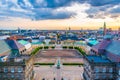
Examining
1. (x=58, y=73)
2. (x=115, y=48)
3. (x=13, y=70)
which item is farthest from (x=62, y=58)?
(x=13, y=70)

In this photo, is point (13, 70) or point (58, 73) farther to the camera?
point (58, 73)

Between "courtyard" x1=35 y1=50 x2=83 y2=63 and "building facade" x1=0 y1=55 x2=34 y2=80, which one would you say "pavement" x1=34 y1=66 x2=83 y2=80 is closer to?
"courtyard" x1=35 y1=50 x2=83 y2=63

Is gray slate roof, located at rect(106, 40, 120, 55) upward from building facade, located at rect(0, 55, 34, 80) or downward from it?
upward

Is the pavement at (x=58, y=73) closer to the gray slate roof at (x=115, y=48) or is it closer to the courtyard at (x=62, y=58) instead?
the courtyard at (x=62, y=58)

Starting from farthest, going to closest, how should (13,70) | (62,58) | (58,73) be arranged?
(62,58) < (58,73) < (13,70)

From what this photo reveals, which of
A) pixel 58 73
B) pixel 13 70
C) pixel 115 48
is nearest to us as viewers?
pixel 13 70

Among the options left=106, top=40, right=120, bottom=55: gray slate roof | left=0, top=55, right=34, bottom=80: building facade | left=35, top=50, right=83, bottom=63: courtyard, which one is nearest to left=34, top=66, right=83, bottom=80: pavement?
left=35, top=50, right=83, bottom=63: courtyard

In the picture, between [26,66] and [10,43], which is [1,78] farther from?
[10,43]

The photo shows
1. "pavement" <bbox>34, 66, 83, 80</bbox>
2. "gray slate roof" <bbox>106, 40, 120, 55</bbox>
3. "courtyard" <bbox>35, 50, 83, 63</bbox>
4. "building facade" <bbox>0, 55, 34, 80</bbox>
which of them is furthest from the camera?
"courtyard" <bbox>35, 50, 83, 63</bbox>

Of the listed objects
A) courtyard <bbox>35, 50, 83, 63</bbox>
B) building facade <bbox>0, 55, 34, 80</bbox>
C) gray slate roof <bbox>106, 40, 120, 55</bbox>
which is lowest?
courtyard <bbox>35, 50, 83, 63</bbox>

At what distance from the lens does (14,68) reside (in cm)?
6266

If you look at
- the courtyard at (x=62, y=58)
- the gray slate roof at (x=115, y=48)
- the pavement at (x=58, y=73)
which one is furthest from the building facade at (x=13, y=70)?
the courtyard at (x=62, y=58)

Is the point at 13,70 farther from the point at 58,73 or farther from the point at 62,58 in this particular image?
the point at 62,58

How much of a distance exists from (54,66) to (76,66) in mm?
11052
